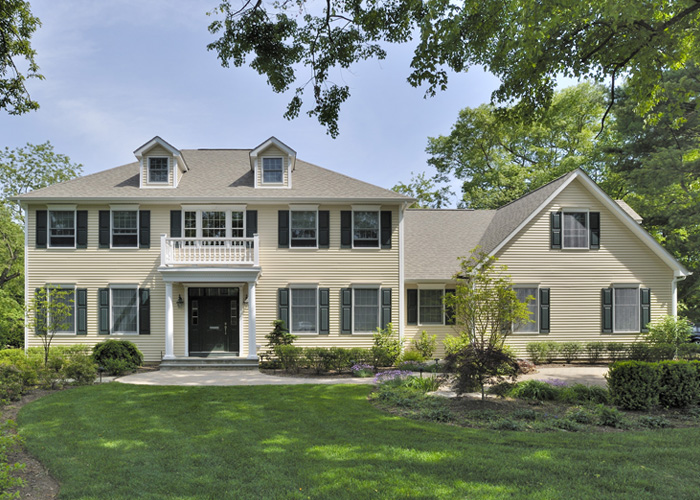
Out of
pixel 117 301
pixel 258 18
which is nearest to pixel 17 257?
pixel 117 301

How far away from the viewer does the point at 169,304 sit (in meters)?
16.0

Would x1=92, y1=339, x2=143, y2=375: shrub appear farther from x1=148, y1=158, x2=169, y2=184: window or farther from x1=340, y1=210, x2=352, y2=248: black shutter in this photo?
x1=340, y1=210, x2=352, y2=248: black shutter

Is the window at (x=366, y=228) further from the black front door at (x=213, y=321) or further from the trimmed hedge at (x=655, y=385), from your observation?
the trimmed hedge at (x=655, y=385)

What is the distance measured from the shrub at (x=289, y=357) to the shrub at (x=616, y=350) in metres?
11.7

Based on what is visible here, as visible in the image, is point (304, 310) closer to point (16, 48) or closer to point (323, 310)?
point (323, 310)

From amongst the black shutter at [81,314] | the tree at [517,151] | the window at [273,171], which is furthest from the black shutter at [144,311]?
the tree at [517,151]

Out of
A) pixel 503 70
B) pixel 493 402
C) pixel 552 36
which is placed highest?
pixel 552 36

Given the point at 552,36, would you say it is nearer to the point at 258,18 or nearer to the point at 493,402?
the point at 258,18

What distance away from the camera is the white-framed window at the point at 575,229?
17.2 m

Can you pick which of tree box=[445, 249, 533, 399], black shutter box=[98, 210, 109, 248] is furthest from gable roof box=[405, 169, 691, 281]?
black shutter box=[98, 210, 109, 248]

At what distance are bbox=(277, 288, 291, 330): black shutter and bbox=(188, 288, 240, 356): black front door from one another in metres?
1.70

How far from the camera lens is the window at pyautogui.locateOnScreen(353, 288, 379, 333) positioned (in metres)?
16.9

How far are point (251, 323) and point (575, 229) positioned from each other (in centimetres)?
1309

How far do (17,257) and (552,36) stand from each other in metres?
31.6
